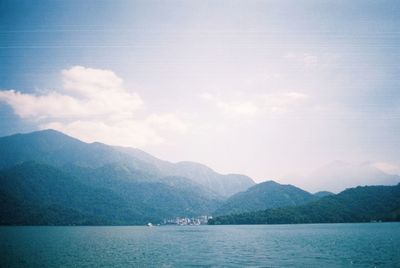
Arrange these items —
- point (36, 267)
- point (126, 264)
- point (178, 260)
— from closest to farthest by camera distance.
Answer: point (36, 267) → point (126, 264) → point (178, 260)

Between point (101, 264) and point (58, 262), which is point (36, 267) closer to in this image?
point (58, 262)

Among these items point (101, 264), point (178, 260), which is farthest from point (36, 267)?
point (178, 260)

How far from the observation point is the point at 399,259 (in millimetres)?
65562

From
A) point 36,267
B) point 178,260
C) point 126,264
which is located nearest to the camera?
point 36,267

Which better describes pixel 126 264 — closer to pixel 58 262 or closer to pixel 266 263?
pixel 58 262

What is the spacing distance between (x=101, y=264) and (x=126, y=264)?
5.18 metres

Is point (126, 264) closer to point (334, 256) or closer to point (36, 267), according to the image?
point (36, 267)

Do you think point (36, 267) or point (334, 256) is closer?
point (36, 267)

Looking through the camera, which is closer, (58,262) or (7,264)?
(7,264)

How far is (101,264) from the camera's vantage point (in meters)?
66.8

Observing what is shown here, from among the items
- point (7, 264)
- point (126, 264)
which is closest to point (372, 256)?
point (126, 264)

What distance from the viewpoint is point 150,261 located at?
7025 cm

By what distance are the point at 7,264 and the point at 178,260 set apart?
33933mm

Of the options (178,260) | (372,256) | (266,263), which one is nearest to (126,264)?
(178,260)
